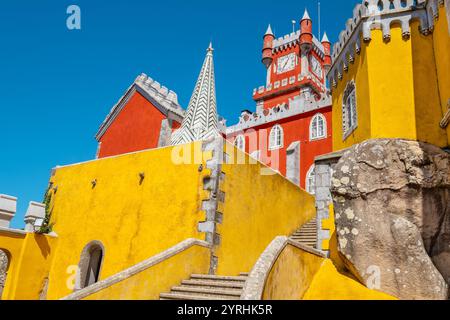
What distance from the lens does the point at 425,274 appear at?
641cm

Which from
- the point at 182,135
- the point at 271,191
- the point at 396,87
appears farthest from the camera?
the point at 182,135

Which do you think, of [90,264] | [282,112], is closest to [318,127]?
[282,112]

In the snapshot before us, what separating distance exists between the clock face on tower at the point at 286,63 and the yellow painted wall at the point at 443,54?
22720 mm

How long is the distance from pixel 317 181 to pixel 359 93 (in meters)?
2.78

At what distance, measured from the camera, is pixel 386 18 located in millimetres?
9828

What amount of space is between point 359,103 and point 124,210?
24.0ft

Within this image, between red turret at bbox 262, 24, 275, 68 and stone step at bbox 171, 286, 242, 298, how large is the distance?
95.0ft

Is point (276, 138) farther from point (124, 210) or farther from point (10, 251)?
point (10, 251)

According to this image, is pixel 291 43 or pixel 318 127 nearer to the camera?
pixel 318 127

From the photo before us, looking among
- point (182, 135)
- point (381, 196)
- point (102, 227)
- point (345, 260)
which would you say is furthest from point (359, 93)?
point (102, 227)

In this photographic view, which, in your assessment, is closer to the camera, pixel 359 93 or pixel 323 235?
pixel 323 235

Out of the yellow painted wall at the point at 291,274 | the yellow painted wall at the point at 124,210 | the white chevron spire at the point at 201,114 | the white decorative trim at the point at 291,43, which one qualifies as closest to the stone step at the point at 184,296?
the yellow painted wall at the point at 291,274

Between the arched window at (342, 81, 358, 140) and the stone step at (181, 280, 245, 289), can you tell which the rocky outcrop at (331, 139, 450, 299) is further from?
the arched window at (342, 81, 358, 140)
